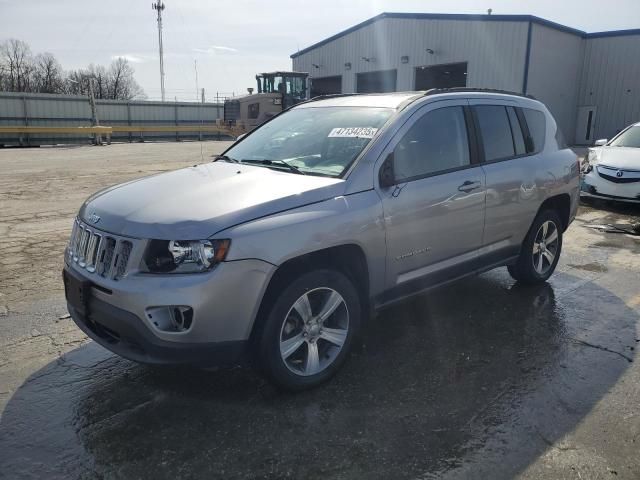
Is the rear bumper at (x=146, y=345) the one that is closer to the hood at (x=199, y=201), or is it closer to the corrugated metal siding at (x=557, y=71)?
the hood at (x=199, y=201)

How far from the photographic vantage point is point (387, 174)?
353 centimetres

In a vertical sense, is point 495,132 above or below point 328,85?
below

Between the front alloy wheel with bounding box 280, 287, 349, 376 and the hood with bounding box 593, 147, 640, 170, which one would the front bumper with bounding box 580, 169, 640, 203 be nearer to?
the hood with bounding box 593, 147, 640, 170

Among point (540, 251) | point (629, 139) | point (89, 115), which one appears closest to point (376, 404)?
point (540, 251)

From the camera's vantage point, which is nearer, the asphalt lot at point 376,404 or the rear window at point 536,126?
the asphalt lot at point 376,404

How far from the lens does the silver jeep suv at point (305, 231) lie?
281cm

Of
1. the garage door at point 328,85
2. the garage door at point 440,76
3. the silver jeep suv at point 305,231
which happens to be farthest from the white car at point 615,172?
the garage door at point 328,85

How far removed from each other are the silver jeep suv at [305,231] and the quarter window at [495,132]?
0.02m

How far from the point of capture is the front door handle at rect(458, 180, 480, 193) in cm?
401

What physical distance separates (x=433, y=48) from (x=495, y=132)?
81.5 feet

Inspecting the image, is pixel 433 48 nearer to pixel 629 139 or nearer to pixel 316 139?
pixel 629 139

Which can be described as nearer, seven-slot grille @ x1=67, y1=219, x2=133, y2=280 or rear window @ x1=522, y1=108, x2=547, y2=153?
seven-slot grille @ x1=67, y1=219, x2=133, y2=280

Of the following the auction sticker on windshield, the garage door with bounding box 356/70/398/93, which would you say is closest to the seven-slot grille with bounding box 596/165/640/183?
the auction sticker on windshield

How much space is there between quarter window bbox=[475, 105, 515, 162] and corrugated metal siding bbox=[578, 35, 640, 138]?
25439 mm
